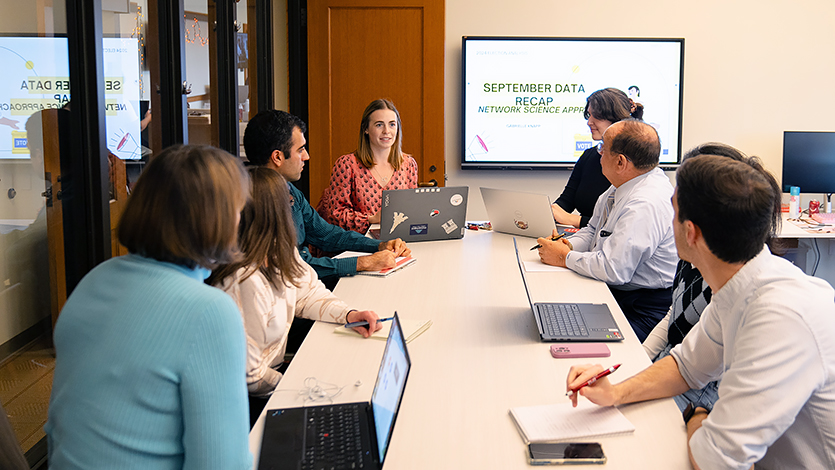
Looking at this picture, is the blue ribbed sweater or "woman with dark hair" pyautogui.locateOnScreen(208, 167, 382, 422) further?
"woman with dark hair" pyautogui.locateOnScreen(208, 167, 382, 422)

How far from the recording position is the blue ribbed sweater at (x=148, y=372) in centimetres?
89

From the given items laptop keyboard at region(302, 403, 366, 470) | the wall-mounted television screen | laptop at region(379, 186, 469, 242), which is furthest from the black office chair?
the wall-mounted television screen

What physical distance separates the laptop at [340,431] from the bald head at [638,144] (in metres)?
1.44

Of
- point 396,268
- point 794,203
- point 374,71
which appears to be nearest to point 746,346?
point 396,268

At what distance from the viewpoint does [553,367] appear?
1.55 metres

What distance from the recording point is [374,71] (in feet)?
14.7

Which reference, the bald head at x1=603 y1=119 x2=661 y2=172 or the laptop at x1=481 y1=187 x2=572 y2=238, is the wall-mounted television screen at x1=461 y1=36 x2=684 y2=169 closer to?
the laptop at x1=481 y1=187 x2=572 y2=238

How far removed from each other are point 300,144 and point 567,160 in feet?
8.85

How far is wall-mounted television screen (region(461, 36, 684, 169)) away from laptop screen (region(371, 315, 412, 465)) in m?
3.48

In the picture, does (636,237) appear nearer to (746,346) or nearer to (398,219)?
(398,219)

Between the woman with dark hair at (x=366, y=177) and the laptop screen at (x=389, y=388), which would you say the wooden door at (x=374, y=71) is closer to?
the woman with dark hair at (x=366, y=177)

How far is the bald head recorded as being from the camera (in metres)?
2.38

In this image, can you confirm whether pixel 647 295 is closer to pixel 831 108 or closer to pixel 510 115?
pixel 510 115

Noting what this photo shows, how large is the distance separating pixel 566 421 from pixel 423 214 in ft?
6.03
